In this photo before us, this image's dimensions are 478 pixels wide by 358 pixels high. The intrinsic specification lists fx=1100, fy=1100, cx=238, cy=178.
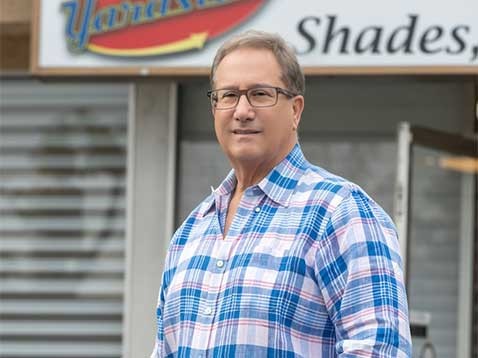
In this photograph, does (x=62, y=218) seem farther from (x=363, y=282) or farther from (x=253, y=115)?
(x=363, y=282)

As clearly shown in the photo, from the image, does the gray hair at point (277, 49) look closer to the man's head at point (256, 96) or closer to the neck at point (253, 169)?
the man's head at point (256, 96)

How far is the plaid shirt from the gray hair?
6.1 inches

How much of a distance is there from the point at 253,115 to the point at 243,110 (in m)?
0.02

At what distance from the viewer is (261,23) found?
5898 mm

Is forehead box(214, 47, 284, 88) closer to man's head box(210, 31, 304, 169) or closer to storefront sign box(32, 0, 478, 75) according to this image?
man's head box(210, 31, 304, 169)

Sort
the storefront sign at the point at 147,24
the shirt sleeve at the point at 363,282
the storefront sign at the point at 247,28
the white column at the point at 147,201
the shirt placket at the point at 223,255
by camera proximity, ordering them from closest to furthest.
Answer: the shirt sleeve at the point at 363,282 → the shirt placket at the point at 223,255 → the storefront sign at the point at 247,28 → the storefront sign at the point at 147,24 → the white column at the point at 147,201

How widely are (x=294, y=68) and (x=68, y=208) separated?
5.04 metres

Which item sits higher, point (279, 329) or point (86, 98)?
point (86, 98)

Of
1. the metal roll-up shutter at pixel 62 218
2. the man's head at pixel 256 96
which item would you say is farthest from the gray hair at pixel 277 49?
the metal roll-up shutter at pixel 62 218

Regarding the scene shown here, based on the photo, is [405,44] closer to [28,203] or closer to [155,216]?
[155,216]

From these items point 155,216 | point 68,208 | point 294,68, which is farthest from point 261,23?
point 294,68

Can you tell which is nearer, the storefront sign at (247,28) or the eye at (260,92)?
the eye at (260,92)

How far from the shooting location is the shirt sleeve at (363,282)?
2.03 metres

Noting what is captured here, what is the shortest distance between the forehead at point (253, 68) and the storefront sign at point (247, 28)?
141 inches
